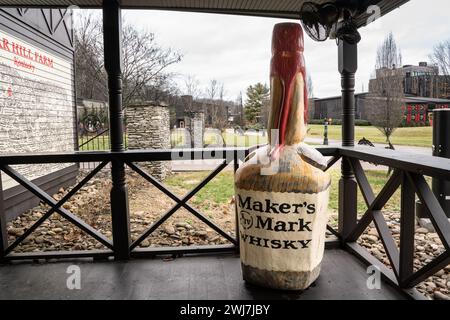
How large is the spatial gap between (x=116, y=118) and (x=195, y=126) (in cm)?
832

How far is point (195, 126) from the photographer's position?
37.1ft

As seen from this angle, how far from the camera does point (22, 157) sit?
297 centimetres

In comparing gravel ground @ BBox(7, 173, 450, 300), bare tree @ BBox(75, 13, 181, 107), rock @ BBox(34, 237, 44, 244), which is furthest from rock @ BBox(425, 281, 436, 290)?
bare tree @ BBox(75, 13, 181, 107)

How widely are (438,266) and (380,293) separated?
20.3 inches

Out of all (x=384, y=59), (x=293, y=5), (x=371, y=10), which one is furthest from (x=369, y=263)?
(x=384, y=59)

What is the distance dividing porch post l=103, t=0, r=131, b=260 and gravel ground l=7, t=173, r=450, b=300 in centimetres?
115

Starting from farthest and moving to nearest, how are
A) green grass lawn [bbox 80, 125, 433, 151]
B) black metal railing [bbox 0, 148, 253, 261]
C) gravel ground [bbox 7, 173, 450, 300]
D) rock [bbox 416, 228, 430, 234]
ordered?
green grass lawn [bbox 80, 125, 433, 151]
rock [bbox 416, 228, 430, 234]
gravel ground [bbox 7, 173, 450, 300]
black metal railing [bbox 0, 148, 253, 261]

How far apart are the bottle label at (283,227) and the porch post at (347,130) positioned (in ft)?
3.13

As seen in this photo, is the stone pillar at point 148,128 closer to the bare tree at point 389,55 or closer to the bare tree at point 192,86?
the bare tree at point 389,55

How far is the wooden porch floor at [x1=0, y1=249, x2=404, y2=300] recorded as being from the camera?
7.95 feet

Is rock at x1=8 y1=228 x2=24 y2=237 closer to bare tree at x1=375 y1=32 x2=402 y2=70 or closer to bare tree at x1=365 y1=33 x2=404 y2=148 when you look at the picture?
bare tree at x1=365 y1=33 x2=404 y2=148

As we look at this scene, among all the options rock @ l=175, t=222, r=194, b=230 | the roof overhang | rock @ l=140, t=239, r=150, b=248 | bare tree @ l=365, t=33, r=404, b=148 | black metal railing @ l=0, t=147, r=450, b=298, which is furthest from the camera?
bare tree @ l=365, t=33, r=404, b=148

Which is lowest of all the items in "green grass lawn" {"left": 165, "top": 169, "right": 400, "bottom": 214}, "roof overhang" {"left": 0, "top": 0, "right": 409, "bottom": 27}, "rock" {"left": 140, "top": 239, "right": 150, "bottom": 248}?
"rock" {"left": 140, "top": 239, "right": 150, "bottom": 248}

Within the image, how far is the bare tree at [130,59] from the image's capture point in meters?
11.0
